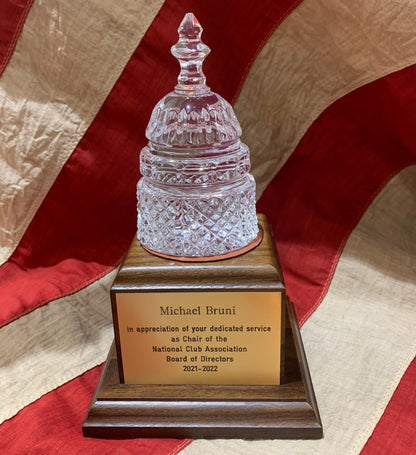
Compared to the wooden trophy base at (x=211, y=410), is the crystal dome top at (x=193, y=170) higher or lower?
higher

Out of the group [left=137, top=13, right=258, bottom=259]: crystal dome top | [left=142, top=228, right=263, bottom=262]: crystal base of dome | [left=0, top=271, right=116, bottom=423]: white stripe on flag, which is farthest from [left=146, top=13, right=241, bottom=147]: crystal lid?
[left=0, top=271, right=116, bottom=423]: white stripe on flag

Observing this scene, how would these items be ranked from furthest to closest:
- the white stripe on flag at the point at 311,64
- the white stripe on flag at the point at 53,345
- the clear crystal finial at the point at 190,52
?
the white stripe on flag at the point at 311,64
the white stripe on flag at the point at 53,345
the clear crystal finial at the point at 190,52

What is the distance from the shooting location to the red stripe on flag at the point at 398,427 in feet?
2.72

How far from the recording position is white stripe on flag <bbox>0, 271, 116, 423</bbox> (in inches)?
37.8

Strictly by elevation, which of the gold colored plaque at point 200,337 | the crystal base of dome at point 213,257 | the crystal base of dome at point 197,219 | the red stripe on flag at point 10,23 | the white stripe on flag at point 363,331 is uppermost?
the red stripe on flag at point 10,23

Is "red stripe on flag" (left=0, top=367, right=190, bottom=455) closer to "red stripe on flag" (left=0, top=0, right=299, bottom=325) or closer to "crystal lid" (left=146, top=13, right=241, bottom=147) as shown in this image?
"red stripe on flag" (left=0, top=0, right=299, bottom=325)

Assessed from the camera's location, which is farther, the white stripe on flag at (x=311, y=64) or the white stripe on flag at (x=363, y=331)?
the white stripe on flag at (x=311, y=64)

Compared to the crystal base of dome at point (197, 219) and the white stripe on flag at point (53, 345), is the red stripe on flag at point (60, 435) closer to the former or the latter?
the white stripe on flag at point (53, 345)

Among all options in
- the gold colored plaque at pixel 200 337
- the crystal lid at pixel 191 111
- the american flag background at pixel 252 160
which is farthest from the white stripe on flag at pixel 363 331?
the crystal lid at pixel 191 111

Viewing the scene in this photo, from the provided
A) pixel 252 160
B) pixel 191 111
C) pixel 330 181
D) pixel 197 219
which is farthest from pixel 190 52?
pixel 330 181

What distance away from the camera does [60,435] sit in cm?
85

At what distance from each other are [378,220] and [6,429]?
0.91m

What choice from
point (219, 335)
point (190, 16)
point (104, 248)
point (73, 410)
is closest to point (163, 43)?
point (190, 16)

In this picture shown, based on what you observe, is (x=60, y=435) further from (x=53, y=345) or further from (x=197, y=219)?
(x=197, y=219)
